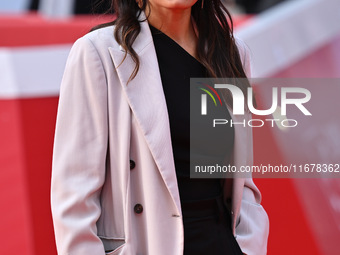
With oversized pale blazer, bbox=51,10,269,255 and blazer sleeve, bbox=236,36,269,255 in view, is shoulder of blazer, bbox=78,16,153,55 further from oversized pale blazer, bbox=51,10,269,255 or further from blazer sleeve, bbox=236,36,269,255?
blazer sleeve, bbox=236,36,269,255

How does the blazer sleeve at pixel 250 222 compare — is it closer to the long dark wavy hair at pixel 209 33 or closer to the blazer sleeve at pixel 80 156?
the long dark wavy hair at pixel 209 33

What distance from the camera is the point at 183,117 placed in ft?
4.75

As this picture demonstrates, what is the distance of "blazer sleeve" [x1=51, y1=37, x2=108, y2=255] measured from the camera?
1336mm

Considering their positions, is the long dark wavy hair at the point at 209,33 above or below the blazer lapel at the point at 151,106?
above

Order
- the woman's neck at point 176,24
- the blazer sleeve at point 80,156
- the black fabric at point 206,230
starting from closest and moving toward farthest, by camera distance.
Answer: the blazer sleeve at point 80,156 < the black fabric at point 206,230 < the woman's neck at point 176,24

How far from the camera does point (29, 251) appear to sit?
2316 mm

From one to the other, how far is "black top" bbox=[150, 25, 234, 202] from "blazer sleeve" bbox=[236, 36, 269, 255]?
0.15 metres

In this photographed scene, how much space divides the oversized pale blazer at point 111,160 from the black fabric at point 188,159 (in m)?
0.05

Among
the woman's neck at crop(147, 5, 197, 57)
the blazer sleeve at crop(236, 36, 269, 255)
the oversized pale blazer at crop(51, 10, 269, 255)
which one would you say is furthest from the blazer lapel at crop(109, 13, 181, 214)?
the blazer sleeve at crop(236, 36, 269, 255)

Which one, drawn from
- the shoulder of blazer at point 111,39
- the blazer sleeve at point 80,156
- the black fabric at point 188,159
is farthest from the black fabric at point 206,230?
the shoulder of blazer at point 111,39

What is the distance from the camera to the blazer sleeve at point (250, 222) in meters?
1.63

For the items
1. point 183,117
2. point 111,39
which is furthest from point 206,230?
point 111,39

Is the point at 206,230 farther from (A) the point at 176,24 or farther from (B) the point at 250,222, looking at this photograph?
(A) the point at 176,24

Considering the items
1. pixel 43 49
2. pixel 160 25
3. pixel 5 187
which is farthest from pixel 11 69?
pixel 160 25
